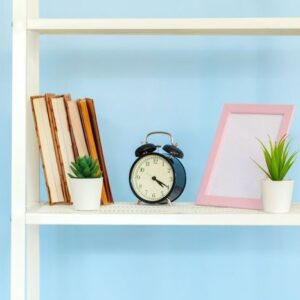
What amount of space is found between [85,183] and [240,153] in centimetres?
32

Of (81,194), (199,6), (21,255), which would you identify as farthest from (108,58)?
(21,255)

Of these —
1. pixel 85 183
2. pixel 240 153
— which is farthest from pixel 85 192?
pixel 240 153

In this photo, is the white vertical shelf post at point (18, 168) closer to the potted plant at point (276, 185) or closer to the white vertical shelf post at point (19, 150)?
the white vertical shelf post at point (19, 150)

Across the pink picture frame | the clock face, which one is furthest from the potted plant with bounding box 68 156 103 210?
the pink picture frame

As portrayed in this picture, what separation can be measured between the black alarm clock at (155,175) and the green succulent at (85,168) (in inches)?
4.1

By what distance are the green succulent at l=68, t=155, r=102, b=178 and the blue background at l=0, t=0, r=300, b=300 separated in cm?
24

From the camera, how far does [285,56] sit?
1370 mm

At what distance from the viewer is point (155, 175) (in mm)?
1223

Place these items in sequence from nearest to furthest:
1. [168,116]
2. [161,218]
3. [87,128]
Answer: [161,218] → [87,128] → [168,116]

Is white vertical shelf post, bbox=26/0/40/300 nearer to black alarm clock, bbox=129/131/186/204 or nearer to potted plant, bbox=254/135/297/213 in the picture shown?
black alarm clock, bbox=129/131/186/204

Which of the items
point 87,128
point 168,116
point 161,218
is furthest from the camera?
point 168,116

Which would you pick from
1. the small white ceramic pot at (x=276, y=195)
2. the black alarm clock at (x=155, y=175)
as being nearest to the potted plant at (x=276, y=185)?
the small white ceramic pot at (x=276, y=195)

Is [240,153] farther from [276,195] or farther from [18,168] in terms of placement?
[18,168]

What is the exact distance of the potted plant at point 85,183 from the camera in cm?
113
